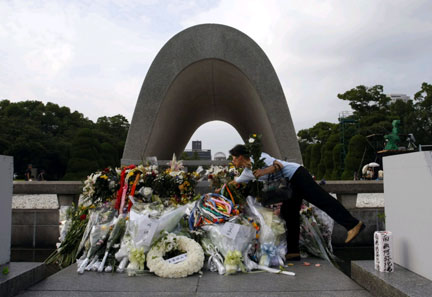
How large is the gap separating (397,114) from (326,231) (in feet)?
115

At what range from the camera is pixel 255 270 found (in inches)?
137

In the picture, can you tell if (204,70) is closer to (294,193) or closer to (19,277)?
A: (294,193)

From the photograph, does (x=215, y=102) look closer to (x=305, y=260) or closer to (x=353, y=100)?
(x=305, y=260)

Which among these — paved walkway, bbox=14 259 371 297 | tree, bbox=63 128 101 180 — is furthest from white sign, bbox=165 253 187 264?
tree, bbox=63 128 101 180

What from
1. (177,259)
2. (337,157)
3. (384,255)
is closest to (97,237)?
(177,259)

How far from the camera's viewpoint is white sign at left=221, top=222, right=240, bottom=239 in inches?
138

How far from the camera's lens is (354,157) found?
29766 mm

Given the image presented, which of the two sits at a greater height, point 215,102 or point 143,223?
point 215,102

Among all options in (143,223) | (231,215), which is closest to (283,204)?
(231,215)

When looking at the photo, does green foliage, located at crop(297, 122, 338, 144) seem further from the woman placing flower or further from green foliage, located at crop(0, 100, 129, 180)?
the woman placing flower

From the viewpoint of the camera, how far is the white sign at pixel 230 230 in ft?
11.5

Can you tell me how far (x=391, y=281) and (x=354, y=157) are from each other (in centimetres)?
2916

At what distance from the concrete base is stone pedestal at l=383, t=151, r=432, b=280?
117 inches

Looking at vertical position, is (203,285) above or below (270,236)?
below
